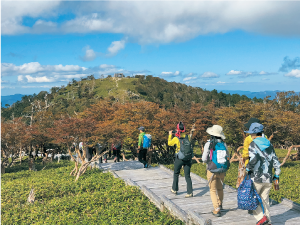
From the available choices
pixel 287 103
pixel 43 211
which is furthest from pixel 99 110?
pixel 287 103

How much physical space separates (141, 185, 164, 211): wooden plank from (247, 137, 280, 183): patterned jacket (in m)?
2.81

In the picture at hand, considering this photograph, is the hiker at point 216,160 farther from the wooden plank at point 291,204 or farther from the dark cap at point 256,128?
the wooden plank at point 291,204

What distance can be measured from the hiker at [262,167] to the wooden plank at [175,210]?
1.59m

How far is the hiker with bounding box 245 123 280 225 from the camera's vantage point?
5.07 metres

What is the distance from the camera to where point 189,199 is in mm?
7090

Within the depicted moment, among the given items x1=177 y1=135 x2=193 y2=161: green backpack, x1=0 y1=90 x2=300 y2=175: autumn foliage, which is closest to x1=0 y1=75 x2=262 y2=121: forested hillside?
x1=0 y1=90 x2=300 y2=175: autumn foliage

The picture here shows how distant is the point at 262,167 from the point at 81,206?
5250mm

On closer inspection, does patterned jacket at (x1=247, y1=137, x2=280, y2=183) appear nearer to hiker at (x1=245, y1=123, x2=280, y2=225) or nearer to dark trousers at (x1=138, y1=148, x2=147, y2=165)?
hiker at (x1=245, y1=123, x2=280, y2=225)

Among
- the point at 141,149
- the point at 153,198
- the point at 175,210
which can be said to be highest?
the point at 141,149

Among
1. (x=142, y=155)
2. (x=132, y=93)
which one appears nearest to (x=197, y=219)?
(x=142, y=155)

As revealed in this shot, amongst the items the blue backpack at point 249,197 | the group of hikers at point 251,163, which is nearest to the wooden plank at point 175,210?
the group of hikers at point 251,163

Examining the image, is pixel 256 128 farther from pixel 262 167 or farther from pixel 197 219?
pixel 197 219

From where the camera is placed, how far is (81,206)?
24.8ft

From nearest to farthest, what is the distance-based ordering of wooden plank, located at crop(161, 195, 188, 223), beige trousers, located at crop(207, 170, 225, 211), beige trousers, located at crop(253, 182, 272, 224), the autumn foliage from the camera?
1. beige trousers, located at crop(253, 182, 272, 224)
2. beige trousers, located at crop(207, 170, 225, 211)
3. wooden plank, located at crop(161, 195, 188, 223)
4. the autumn foliage
